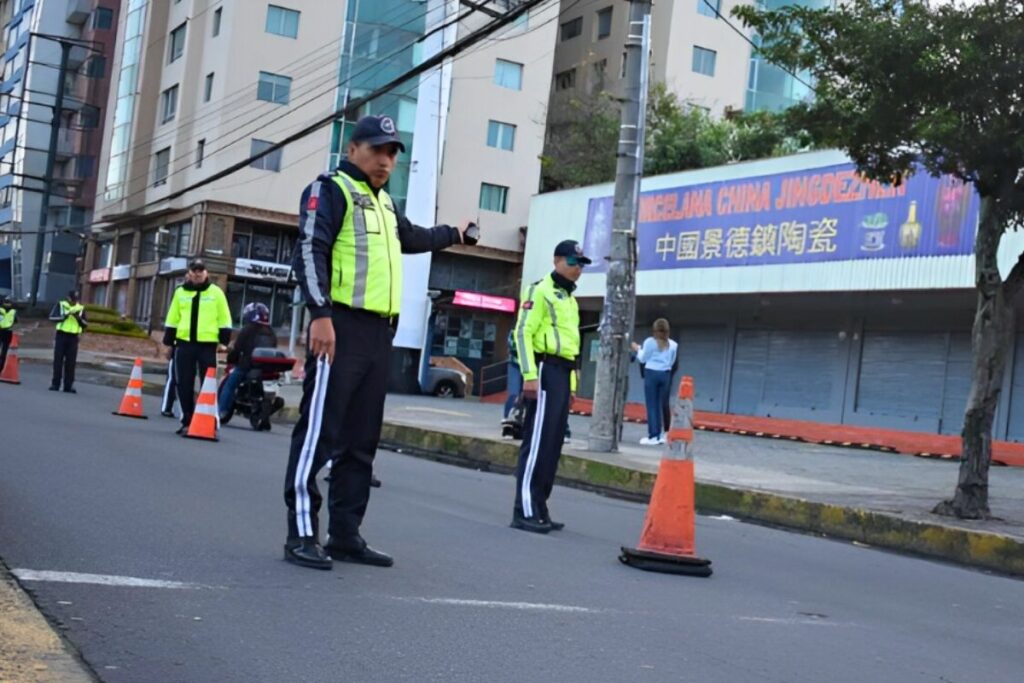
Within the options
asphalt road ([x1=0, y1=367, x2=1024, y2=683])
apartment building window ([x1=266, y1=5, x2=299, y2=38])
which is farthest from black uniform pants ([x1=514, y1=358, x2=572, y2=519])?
apartment building window ([x1=266, y1=5, x2=299, y2=38])

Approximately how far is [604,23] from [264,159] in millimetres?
16447

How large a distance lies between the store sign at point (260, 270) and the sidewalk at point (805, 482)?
24329 millimetres

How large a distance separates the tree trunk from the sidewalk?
270mm

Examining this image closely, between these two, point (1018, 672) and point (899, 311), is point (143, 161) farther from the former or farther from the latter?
point (1018, 672)

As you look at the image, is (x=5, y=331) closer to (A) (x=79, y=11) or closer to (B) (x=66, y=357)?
(B) (x=66, y=357)

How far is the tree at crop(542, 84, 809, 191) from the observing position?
1565 inches

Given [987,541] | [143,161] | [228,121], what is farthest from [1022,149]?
[143,161]

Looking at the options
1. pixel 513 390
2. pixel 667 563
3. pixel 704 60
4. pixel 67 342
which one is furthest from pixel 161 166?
pixel 667 563

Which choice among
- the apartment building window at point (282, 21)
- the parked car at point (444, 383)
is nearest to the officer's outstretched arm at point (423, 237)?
the parked car at point (444, 383)

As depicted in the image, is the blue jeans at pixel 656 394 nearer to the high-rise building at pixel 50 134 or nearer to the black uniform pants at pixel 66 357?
the black uniform pants at pixel 66 357

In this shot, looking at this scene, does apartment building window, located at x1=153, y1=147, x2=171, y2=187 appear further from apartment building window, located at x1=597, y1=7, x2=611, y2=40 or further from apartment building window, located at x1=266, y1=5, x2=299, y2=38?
apartment building window, located at x1=597, y1=7, x2=611, y2=40

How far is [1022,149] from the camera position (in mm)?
10195

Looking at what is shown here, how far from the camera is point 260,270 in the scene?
4622cm

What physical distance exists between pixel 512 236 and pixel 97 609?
43.9m
